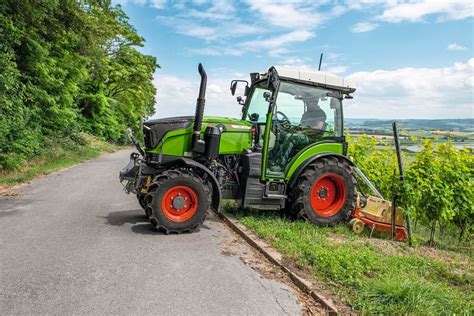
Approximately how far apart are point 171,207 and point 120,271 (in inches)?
66.8

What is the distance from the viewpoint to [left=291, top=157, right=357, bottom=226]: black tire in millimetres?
6840

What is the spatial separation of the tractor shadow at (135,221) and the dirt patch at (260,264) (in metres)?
0.73

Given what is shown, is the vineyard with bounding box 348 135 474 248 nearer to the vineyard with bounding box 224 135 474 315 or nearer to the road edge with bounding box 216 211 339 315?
the vineyard with bounding box 224 135 474 315

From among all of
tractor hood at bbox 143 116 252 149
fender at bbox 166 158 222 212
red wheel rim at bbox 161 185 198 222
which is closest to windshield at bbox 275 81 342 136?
tractor hood at bbox 143 116 252 149

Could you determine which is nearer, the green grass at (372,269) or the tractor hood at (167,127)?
the green grass at (372,269)

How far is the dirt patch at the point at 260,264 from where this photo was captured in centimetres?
380

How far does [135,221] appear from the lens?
676 cm

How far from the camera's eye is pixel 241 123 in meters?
7.05

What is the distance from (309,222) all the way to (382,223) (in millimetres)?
1366

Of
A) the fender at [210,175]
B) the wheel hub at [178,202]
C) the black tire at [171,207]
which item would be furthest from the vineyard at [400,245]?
the wheel hub at [178,202]

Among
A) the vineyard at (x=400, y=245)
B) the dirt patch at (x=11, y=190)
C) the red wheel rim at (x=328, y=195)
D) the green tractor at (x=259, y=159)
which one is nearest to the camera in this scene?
the vineyard at (x=400, y=245)

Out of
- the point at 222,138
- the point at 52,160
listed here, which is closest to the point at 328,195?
the point at 222,138

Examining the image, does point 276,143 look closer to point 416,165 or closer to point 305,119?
point 305,119

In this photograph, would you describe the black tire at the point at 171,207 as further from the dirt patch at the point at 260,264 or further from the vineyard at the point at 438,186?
the vineyard at the point at 438,186
